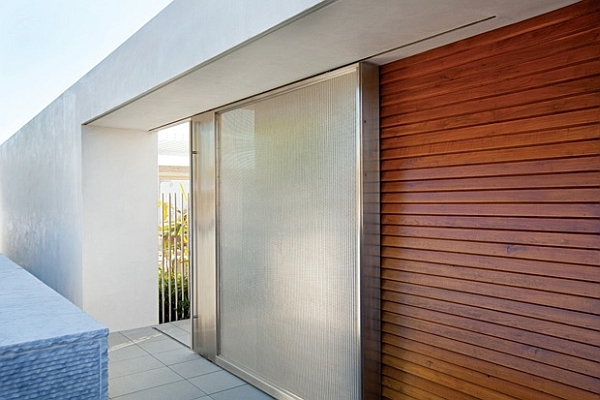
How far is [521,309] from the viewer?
2596mm

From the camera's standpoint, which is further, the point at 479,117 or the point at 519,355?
the point at 479,117

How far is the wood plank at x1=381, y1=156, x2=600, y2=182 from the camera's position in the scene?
7.72 feet

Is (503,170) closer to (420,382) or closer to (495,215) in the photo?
(495,215)

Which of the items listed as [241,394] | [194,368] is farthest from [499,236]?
[194,368]

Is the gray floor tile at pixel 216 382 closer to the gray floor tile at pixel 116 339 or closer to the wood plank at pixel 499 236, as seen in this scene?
the gray floor tile at pixel 116 339

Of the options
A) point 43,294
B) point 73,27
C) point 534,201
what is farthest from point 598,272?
Answer: point 73,27

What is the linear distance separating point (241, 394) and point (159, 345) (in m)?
1.78

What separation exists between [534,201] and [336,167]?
1355mm

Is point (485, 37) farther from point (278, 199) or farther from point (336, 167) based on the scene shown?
point (278, 199)

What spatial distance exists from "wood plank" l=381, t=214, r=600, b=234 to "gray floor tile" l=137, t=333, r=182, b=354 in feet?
11.4

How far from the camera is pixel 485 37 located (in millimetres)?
2736

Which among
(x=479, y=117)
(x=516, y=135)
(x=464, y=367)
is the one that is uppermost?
(x=479, y=117)

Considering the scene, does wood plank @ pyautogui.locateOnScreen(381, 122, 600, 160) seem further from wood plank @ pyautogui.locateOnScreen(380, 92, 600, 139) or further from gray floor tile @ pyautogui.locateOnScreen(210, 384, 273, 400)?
gray floor tile @ pyautogui.locateOnScreen(210, 384, 273, 400)

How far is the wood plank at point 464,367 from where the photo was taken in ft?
8.50
